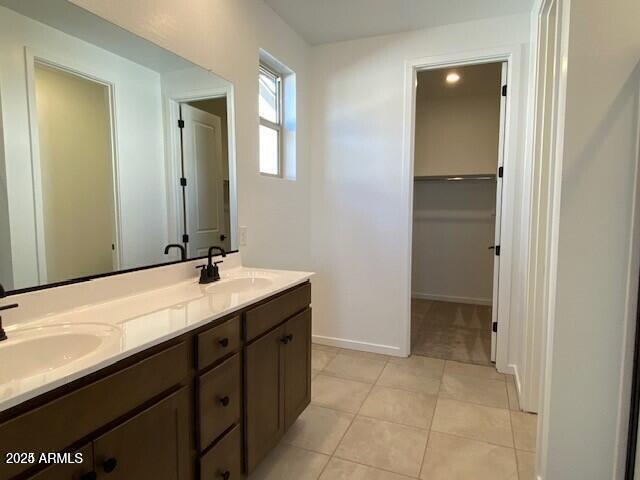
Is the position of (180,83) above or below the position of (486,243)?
above

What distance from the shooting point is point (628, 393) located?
1407 millimetres

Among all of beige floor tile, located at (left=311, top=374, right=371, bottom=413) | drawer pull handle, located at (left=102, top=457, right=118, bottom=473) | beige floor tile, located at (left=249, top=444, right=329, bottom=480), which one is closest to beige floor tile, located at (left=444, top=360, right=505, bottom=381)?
beige floor tile, located at (left=311, top=374, right=371, bottom=413)

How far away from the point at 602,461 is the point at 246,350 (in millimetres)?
1492

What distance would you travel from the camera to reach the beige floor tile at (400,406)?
2260 mm

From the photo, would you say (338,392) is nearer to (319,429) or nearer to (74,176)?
(319,429)

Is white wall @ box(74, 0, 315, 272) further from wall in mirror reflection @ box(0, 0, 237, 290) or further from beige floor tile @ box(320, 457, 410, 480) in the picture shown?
beige floor tile @ box(320, 457, 410, 480)

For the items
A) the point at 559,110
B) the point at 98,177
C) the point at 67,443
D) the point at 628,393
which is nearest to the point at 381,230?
the point at 559,110

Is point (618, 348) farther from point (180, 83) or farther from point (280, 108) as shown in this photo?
point (280, 108)

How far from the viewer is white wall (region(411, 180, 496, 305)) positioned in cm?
474

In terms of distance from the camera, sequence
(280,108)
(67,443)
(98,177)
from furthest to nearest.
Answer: (280,108)
(98,177)
(67,443)

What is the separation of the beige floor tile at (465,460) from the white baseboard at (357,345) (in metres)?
1.13

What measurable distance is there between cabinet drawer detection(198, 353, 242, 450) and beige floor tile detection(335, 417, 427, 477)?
2.57 ft

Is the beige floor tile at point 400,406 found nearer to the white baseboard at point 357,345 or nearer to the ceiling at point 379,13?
the white baseboard at point 357,345

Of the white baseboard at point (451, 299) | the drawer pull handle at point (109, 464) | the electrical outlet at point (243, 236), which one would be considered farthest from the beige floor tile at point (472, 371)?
the drawer pull handle at point (109, 464)
